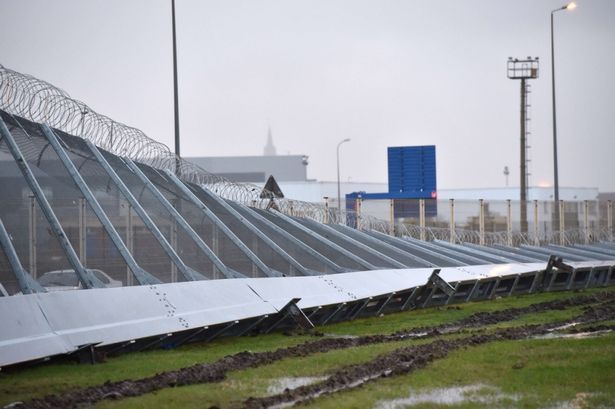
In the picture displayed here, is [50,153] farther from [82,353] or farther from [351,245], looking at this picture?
[351,245]

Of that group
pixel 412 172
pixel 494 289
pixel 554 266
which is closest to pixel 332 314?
pixel 494 289

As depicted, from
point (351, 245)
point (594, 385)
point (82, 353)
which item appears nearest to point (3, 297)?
point (82, 353)

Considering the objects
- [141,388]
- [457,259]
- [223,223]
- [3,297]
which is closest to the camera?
[141,388]

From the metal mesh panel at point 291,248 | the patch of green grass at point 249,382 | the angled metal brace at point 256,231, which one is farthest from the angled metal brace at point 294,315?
the metal mesh panel at point 291,248

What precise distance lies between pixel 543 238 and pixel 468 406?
1554 inches

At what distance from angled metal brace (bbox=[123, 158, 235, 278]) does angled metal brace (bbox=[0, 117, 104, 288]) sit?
301 cm

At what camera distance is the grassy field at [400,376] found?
9875 millimetres

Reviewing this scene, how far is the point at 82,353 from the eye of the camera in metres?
12.1

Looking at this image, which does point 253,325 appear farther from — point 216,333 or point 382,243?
point 382,243

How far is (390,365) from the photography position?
12.2 m

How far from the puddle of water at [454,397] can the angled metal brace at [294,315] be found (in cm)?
576

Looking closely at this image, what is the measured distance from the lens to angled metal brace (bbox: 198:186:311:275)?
61.6ft

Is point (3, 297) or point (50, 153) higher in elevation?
point (50, 153)

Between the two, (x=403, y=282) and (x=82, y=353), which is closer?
(x=82, y=353)
